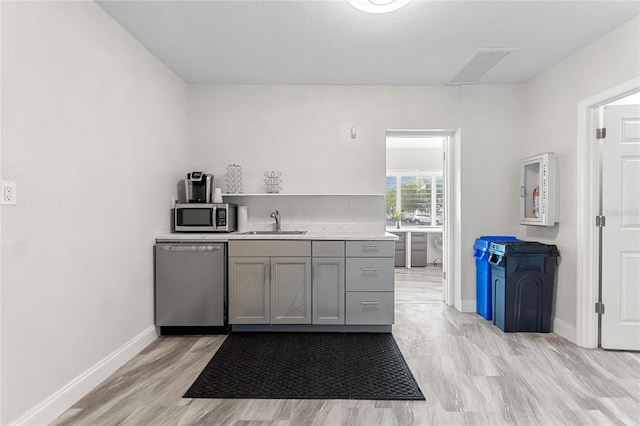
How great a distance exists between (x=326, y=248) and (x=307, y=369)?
1114mm

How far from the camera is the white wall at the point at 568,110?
288 centimetres

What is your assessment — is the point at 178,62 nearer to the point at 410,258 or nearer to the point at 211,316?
the point at 211,316

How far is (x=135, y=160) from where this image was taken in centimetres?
308

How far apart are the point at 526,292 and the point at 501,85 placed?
2.23m

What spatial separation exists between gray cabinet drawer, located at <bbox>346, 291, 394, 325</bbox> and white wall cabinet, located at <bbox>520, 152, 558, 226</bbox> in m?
1.61

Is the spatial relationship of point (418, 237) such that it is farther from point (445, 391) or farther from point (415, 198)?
point (445, 391)

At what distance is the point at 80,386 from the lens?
2359 millimetres

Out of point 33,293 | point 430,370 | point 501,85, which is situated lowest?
point 430,370

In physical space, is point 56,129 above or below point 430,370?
above

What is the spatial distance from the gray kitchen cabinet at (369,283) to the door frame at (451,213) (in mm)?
1187

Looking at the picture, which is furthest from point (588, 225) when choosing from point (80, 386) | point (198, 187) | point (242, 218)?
point (80, 386)

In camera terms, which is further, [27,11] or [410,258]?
[410,258]

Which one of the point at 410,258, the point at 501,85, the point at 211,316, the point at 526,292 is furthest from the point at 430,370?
the point at 410,258

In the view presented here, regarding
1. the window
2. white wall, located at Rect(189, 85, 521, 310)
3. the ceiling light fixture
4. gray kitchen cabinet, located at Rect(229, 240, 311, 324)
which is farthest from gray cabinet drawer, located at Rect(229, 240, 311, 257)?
the window
